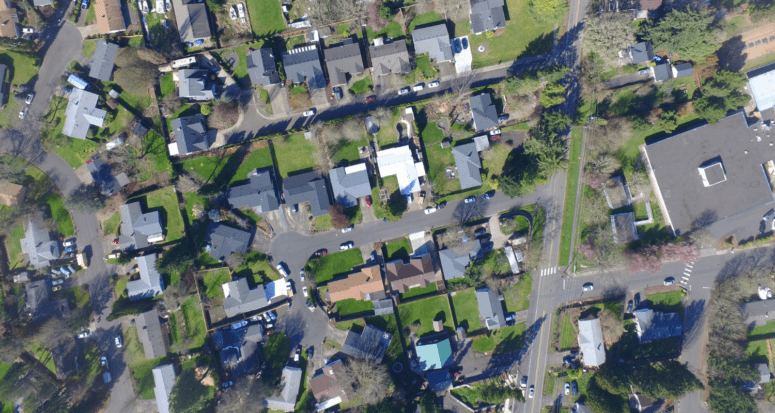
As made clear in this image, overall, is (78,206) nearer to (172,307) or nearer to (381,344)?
(172,307)

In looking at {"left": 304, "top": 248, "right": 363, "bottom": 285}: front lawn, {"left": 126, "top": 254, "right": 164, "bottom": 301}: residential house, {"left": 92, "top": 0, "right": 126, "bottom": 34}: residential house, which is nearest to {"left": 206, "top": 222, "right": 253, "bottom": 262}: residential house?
{"left": 126, "top": 254, "right": 164, "bottom": 301}: residential house

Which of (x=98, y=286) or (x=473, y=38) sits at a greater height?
(x=473, y=38)

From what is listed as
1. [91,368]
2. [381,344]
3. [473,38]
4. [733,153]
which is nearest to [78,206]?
[91,368]

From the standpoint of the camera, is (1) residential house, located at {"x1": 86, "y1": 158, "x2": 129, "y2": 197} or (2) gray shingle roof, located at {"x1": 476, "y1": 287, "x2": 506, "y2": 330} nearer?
(2) gray shingle roof, located at {"x1": 476, "y1": 287, "x2": 506, "y2": 330}

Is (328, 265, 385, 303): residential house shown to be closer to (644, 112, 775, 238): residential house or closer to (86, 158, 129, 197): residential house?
(86, 158, 129, 197): residential house

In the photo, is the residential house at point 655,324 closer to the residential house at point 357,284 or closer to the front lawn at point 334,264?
the residential house at point 357,284
